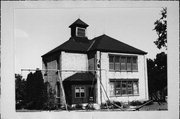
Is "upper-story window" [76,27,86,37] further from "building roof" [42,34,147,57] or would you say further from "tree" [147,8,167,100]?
"tree" [147,8,167,100]

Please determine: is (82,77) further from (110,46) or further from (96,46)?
(110,46)

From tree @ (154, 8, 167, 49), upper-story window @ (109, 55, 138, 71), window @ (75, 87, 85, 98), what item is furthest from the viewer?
upper-story window @ (109, 55, 138, 71)

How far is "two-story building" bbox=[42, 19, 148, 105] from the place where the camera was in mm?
5863

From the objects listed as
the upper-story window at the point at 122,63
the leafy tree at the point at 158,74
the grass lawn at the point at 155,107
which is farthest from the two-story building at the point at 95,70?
the grass lawn at the point at 155,107

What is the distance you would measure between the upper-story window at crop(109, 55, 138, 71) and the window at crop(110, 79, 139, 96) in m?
0.30

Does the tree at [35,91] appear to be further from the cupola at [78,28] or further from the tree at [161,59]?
the tree at [161,59]

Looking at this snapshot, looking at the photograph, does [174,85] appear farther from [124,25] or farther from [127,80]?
[124,25]

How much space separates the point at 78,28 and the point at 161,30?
1923mm

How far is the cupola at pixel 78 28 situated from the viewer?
5.60 metres

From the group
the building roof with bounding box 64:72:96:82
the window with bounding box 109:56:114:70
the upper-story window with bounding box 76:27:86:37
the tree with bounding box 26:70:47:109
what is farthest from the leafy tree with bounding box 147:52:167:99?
the tree with bounding box 26:70:47:109

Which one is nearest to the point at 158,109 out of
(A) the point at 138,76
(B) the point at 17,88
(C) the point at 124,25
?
(A) the point at 138,76

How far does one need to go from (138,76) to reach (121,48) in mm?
832

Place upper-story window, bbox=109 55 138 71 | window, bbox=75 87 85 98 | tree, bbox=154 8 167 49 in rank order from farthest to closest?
upper-story window, bbox=109 55 138 71 < window, bbox=75 87 85 98 < tree, bbox=154 8 167 49

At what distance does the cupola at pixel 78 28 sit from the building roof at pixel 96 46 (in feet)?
0.36
